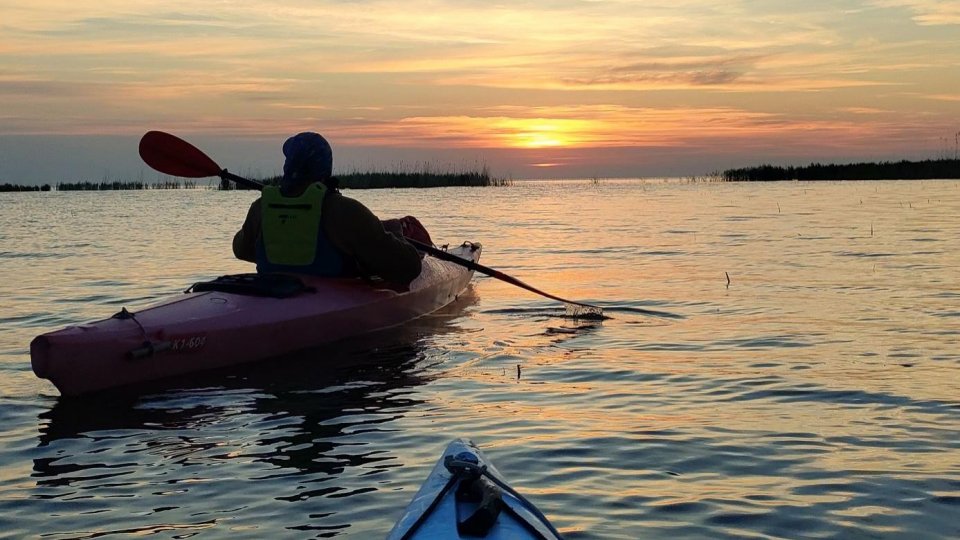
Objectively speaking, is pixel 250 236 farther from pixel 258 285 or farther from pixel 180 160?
pixel 180 160

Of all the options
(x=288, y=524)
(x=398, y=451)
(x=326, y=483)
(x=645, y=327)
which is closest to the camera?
(x=288, y=524)

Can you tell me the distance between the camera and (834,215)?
72.6 feet

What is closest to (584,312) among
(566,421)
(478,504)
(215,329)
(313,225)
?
(313,225)

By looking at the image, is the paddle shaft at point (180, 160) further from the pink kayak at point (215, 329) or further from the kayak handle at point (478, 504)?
the kayak handle at point (478, 504)

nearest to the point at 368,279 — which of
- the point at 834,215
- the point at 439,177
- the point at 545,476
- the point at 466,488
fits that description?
the point at 545,476

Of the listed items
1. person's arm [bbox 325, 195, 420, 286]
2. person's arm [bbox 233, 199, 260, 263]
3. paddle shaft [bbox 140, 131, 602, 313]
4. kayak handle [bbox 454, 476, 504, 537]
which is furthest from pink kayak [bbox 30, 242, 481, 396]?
kayak handle [bbox 454, 476, 504, 537]

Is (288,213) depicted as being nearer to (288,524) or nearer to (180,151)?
(180,151)

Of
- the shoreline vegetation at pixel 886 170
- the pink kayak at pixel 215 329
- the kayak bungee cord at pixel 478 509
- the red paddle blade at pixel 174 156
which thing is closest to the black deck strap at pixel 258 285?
the pink kayak at pixel 215 329

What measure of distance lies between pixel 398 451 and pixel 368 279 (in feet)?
10.5

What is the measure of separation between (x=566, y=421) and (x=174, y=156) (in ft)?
16.1

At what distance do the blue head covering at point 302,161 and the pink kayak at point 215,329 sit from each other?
2.20 feet

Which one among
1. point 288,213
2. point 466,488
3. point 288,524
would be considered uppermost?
point 288,213

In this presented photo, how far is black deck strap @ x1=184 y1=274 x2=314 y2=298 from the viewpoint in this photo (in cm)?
670

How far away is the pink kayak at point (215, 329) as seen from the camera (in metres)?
5.47
